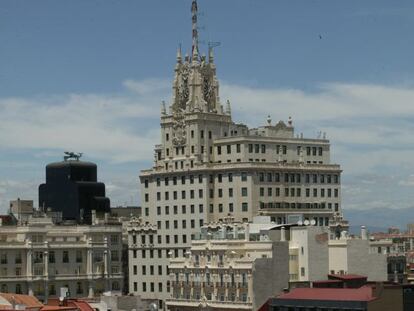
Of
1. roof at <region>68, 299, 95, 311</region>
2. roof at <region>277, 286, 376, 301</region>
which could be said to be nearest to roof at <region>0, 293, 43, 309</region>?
roof at <region>68, 299, 95, 311</region>

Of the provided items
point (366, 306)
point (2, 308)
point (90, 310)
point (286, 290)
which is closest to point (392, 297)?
point (366, 306)

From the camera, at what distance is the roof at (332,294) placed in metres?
181

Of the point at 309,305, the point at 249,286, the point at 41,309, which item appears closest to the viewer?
the point at 41,309

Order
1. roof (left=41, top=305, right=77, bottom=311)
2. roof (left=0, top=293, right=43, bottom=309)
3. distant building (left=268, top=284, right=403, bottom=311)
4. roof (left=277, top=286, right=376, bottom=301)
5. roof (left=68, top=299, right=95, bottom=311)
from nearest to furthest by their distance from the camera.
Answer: roof (left=41, top=305, right=77, bottom=311)
roof (left=0, top=293, right=43, bottom=309)
distant building (left=268, top=284, right=403, bottom=311)
roof (left=68, top=299, right=95, bottom=311)
roof (left=277, top=286, right=376, bottom=301)

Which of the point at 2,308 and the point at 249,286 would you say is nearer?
the point at 2,308

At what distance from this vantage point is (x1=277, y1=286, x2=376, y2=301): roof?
595ft

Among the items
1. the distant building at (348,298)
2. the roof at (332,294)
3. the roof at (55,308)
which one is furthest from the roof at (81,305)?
the roof at (332,294)

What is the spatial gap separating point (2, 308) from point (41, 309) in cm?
597

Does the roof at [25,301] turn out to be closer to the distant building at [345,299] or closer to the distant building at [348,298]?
the distant building at [348,298]

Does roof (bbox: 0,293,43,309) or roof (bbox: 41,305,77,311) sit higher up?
roof (bbox: 0,293,43,309)

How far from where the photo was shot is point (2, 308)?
572 feet

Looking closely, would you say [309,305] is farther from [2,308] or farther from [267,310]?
[2,308]

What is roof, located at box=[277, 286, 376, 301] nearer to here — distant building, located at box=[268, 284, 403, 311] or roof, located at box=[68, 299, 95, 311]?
distant building, located at box=[268, 284, 403, 311]

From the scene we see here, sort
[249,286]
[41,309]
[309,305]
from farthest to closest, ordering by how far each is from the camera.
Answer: [249,286] → [309,305] → [41,309]
